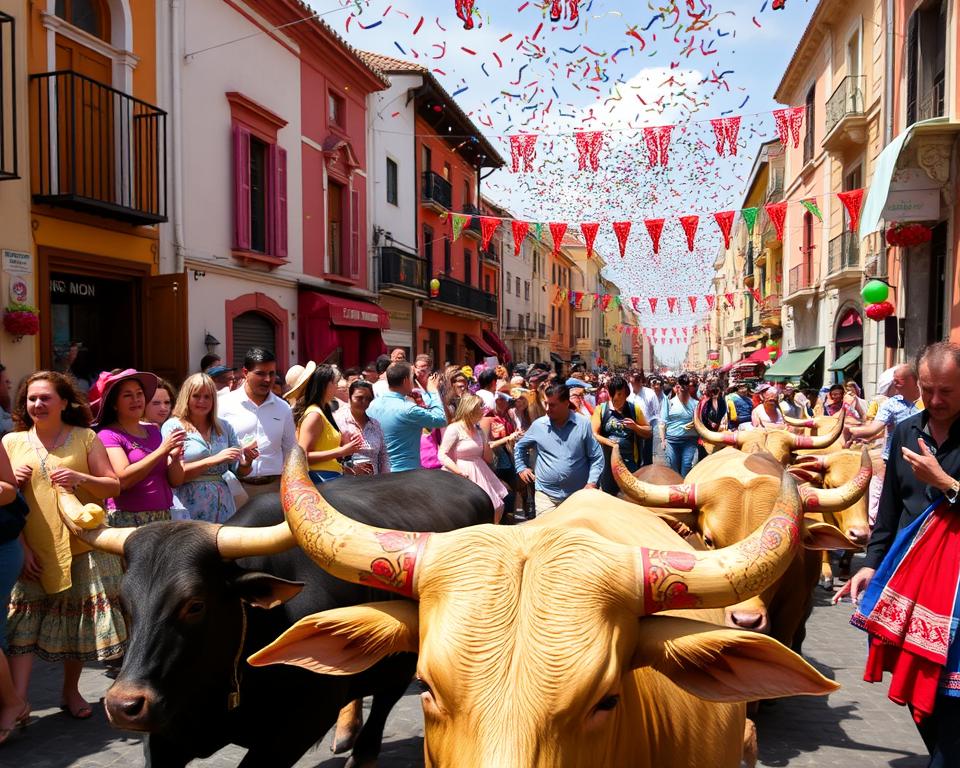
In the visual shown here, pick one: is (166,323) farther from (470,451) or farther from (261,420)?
(261,420)

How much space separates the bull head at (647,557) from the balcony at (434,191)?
24.6 meters

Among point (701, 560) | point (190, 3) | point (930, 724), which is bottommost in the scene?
point (930, 724)

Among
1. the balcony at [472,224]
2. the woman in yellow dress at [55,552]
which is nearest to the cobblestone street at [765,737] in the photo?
the woman in yellow dress at [55,552]

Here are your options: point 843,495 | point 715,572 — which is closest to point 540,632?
point 715,572

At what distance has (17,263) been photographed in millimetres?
9984

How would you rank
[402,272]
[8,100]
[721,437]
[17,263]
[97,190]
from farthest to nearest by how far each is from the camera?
[402,272]
[97,190]
[17,263]
[8,100]
[721,437]

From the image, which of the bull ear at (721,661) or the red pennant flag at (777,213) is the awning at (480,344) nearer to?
the red pennant flag at (777,213)

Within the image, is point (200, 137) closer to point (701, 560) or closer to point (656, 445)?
point (656, 445)

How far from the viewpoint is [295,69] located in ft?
56.6

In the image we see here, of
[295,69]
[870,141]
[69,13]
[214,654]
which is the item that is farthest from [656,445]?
[214,654]

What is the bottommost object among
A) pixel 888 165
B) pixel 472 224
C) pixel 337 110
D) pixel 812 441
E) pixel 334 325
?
pixel 812 441

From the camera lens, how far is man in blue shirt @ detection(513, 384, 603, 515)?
21.1 feet

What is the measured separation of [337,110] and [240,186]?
594 cm

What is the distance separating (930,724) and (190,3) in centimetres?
1438
